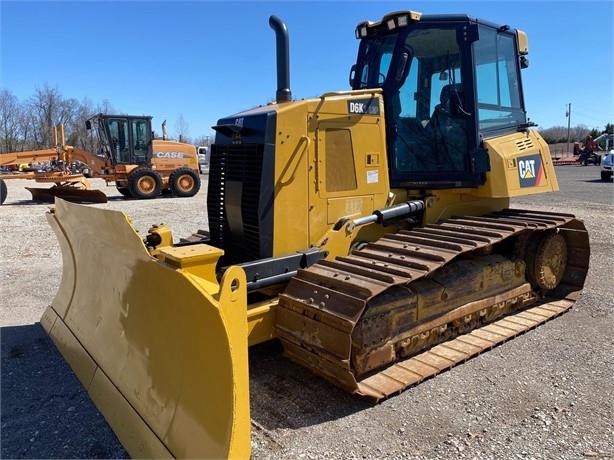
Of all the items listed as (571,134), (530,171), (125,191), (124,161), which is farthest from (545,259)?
(571,134)

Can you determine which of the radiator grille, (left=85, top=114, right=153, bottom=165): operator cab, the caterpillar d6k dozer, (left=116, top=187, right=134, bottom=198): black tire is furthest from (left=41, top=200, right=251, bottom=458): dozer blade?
(left=85, top=114, right=153, bottom=165): operator cab

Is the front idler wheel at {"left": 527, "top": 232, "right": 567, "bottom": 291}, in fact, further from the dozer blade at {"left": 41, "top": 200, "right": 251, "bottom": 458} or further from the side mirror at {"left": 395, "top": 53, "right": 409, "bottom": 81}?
the dozer blade at {"left": 41, "top": 200, "right": 251, "bottom": 458}

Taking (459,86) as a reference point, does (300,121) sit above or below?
below

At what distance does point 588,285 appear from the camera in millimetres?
6375

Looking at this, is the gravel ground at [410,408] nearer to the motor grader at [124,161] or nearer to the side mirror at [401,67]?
the side mirror at [401,67]

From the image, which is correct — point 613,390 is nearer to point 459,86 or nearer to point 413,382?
point 413,382

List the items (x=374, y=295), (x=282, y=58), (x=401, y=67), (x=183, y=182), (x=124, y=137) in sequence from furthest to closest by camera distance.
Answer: (x=183, y=182) < (x=124, y=137) < (x=401, y=67) < (x=282, y=58) < (x=374, y=295)

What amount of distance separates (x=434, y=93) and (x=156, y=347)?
3.64m

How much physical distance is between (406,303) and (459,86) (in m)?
2.40

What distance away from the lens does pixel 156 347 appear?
10.3 feet

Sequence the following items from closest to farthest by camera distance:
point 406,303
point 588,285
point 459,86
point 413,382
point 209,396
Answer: point 209,396
point 413,382
point 406,303
point 459,86
point 588,285

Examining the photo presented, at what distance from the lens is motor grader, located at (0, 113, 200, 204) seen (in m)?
17.8

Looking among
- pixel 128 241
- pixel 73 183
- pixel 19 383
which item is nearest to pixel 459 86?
pixel 128 241

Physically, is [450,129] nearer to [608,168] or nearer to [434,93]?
[434,93]
